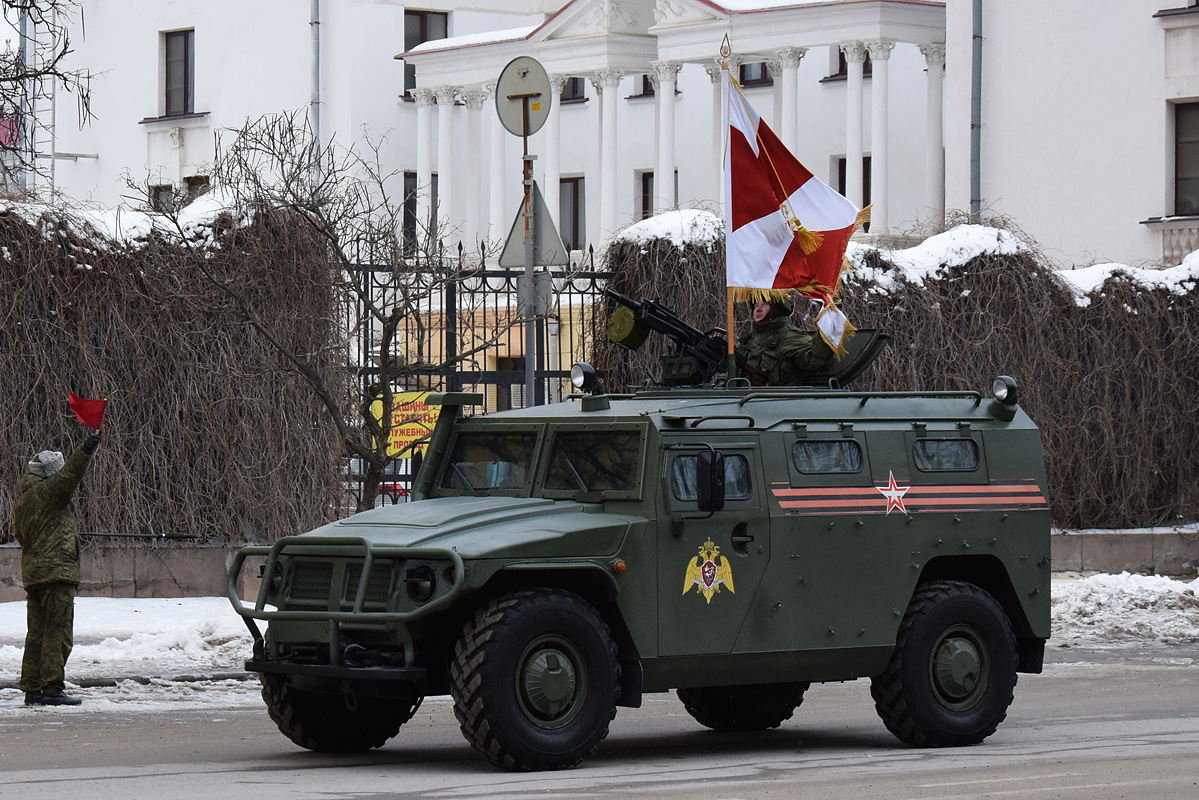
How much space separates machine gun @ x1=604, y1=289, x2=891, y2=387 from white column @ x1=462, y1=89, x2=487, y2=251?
109 feet

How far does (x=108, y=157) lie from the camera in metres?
52.4

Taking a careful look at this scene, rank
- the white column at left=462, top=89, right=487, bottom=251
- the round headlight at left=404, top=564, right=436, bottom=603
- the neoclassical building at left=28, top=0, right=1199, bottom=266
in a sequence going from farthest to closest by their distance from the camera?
the white column at left=462, top=89, right=487, bottom=251 < the neoclassical building at left=28, top=0, right=1199, bottom=266 < the round headlight at left=404, top=564, right=436, bottom=603

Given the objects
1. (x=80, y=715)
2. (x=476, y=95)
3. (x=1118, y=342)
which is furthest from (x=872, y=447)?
(x=476, y=95)

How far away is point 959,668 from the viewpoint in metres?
12.3

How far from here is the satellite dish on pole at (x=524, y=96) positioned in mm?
15414

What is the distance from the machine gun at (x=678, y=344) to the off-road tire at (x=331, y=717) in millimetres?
3002

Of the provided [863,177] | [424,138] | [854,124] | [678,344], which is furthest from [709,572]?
[424,138]

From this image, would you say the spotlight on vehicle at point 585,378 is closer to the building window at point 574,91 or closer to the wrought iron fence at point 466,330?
the wrought iron fence at point 466,330

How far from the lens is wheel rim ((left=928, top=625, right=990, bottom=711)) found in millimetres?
12281

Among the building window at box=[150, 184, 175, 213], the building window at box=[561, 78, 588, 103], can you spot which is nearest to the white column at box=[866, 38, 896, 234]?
the building window at box=[561, 78, 588, 103]

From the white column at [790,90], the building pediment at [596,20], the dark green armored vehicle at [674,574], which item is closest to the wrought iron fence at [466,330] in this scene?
the dark green armored vehicle at [674,574]

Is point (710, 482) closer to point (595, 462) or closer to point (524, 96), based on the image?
point (595, 462)

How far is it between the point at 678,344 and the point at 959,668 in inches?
115

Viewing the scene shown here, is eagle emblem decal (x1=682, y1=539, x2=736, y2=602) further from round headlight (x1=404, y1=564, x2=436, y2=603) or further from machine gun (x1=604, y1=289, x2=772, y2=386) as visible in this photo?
machine gun (x1=604, y1=289, x2=772, y2=386)
